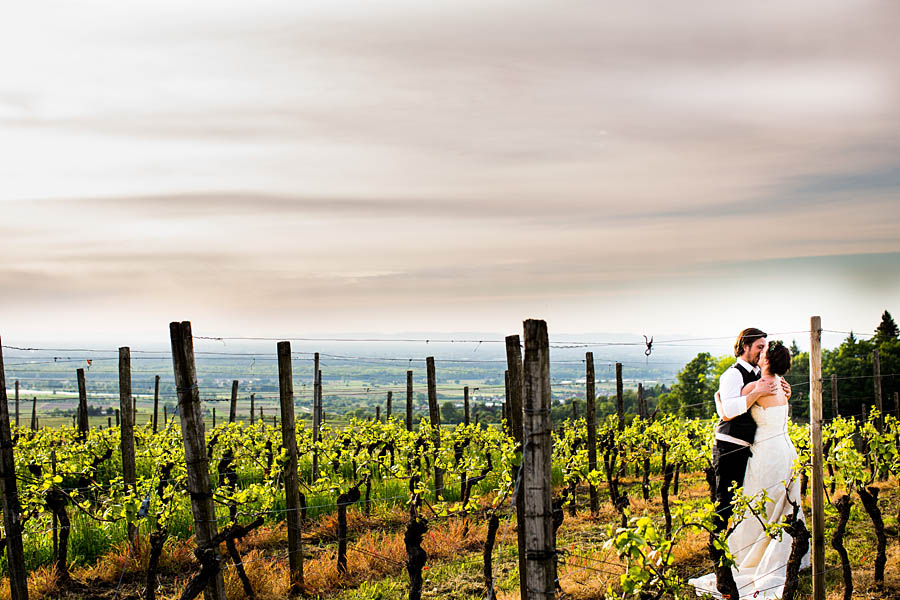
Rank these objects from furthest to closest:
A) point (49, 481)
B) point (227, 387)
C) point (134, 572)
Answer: point (227, 387)
point (134, 572)
point (49, 481)

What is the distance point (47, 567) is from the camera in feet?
26.2

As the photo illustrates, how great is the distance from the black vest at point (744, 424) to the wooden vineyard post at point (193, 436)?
4.73 metres

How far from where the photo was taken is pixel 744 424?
21.9 feet

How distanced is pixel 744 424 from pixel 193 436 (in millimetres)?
4940

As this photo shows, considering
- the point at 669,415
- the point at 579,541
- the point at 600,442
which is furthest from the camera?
the point at 600,442

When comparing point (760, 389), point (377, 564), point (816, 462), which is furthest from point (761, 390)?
point (377, 564)

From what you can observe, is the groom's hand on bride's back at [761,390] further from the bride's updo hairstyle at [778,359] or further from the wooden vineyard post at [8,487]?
the wooden vineyard post at [8,487]

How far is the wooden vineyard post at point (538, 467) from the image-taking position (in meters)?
3.50

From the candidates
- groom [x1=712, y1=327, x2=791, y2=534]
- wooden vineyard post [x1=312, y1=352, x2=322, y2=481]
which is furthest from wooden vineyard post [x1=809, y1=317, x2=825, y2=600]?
wooden vineyard post [x1=312, y1=352, x2=322, y2=481]

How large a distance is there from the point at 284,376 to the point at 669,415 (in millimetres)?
7769

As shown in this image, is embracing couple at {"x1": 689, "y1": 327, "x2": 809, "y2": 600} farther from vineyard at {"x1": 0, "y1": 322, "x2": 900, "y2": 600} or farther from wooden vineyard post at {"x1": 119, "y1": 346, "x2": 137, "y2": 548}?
wooden vineyard post at {"x1": 119, "y1": 346, "x2": 137, "y2": 548}

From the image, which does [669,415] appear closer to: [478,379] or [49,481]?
[49,481]

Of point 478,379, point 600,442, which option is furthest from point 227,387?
point 600,442

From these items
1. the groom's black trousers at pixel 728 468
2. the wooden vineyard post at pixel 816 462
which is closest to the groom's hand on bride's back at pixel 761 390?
the wooden vineyard post at pixel 816 462
